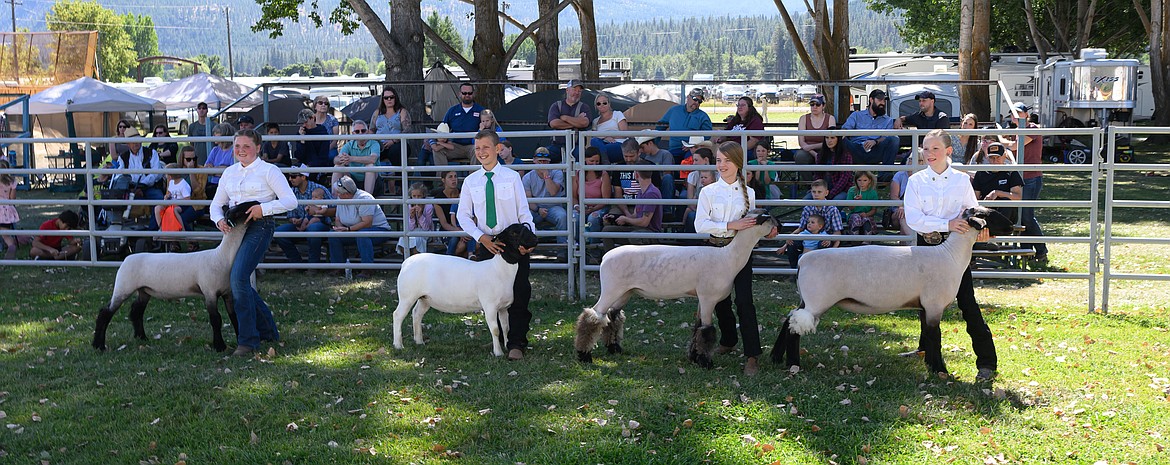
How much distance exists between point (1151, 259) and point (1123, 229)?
9.78 feet

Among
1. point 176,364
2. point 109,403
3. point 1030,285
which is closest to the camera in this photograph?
point 109,403

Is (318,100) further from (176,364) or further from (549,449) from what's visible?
(549,449)

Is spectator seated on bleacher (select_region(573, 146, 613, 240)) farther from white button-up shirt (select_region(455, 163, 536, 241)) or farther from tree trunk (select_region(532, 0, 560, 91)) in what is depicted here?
tree trunk (select_region(532, 0, 560, 91))

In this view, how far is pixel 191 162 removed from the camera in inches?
516

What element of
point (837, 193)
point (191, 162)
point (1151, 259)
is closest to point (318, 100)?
point (191, 162)

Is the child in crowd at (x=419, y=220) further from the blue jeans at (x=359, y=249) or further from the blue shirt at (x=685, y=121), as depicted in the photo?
the blue shirt at (x=685, y=121)

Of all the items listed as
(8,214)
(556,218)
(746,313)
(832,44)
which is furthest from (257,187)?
(832,44)

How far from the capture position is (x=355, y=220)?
11.7 m

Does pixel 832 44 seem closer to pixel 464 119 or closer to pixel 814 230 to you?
pixel 464 119

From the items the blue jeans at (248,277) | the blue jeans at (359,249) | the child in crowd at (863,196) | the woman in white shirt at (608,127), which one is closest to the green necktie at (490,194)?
the blue jeans at (248,277)

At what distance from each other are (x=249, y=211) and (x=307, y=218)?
4501 millimetres

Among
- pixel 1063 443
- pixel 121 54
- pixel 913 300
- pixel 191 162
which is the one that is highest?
pixel 121 54

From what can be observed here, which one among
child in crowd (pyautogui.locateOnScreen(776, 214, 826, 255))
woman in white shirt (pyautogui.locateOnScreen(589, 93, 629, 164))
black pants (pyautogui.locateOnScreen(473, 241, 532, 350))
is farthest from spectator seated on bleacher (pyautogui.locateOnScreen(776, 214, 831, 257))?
black pants (pyautogui.locateOnScreen(473, 241, 532, 350))

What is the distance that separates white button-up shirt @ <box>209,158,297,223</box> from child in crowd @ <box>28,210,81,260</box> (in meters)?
5.85
